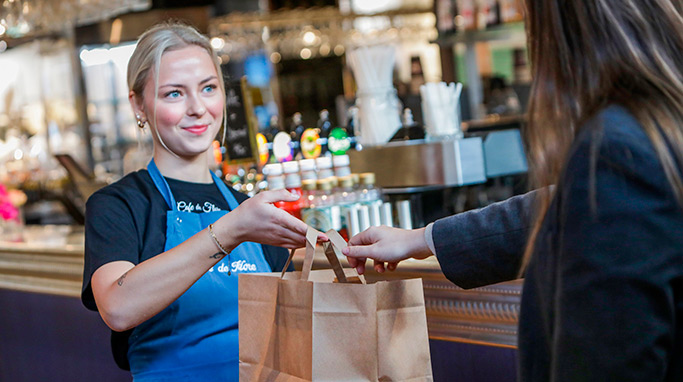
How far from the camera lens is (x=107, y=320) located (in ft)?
5.13

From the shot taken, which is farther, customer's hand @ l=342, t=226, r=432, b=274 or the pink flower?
the pink flower

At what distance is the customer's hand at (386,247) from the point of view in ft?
4.94

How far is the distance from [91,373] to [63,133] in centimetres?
484

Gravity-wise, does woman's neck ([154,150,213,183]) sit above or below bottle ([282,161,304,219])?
above

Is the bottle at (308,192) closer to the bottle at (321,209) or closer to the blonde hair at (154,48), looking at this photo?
the bottle at (321,209)

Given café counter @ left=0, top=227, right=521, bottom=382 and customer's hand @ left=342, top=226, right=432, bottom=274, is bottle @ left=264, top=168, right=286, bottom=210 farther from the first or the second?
customer's hand @ left=342, top=226, right=432, bottom=274

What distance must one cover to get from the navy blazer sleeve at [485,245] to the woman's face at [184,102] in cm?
69

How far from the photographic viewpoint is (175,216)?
1.79 meters

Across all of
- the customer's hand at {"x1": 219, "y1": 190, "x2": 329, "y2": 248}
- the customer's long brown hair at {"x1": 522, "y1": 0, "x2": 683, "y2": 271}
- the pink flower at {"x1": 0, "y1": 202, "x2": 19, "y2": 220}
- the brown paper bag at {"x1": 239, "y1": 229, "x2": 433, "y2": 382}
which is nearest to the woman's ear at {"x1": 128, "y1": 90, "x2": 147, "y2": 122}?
the customer's hand at {"x1": 219, "y1": 190, "x2": 329, "y2": 248}

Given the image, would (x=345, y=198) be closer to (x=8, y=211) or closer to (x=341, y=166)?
(x=341, y=166)

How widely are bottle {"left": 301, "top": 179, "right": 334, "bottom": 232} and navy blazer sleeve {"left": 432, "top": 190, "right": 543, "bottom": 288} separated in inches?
40.5

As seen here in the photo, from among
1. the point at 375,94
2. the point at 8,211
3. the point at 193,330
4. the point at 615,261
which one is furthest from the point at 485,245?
the point at 8,211

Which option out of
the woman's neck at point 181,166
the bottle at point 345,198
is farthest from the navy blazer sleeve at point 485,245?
the bottle at point 345,198

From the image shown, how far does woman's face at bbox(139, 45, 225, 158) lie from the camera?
1.80 metres
